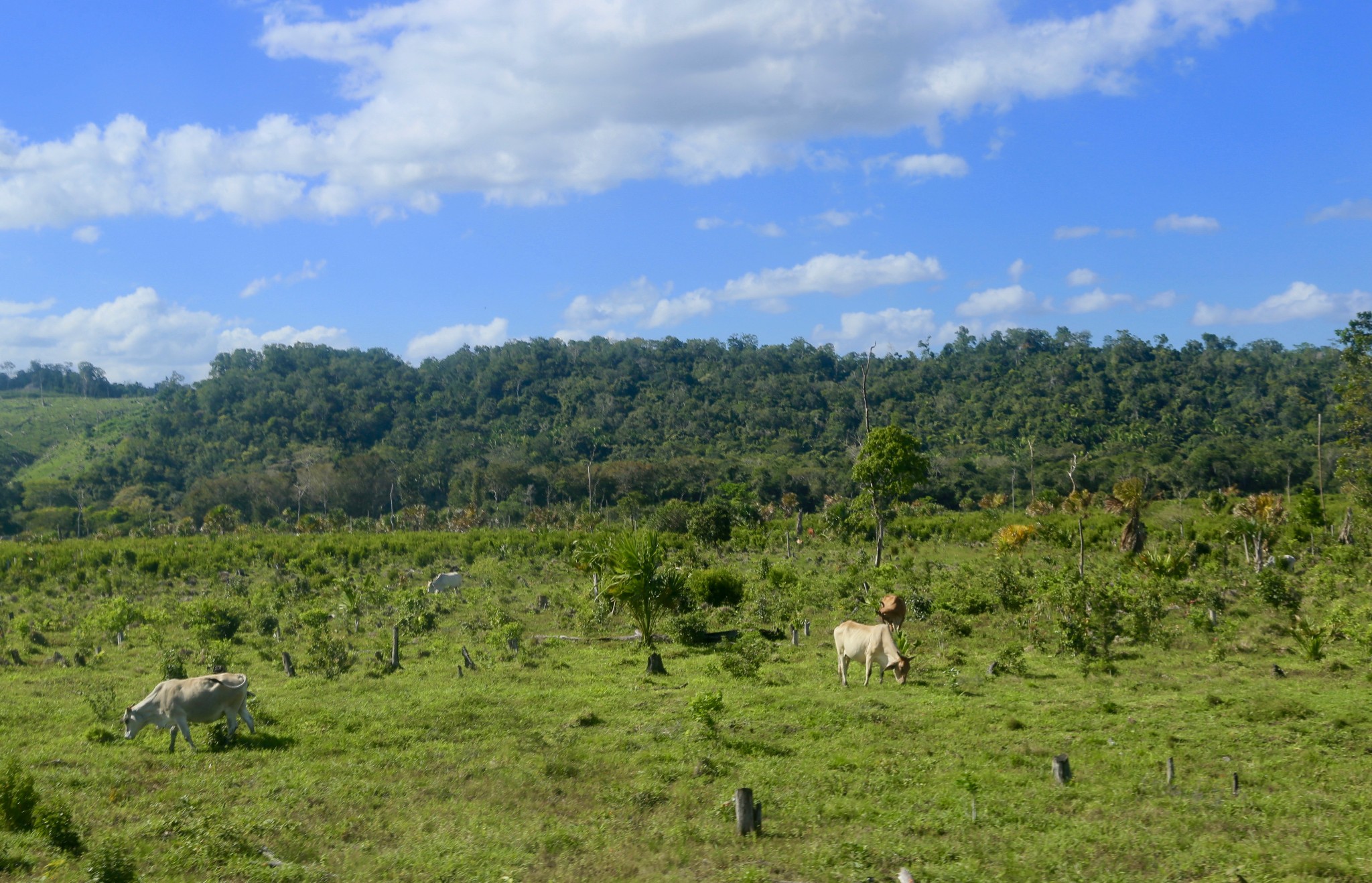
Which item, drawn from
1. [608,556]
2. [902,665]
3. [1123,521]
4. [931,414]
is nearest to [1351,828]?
[902,665]

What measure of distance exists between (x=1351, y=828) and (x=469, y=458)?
3619 inches

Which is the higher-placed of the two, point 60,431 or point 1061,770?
point 60,431

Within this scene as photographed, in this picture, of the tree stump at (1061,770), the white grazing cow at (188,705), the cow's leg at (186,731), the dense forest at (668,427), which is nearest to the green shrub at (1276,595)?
the tree stump at (1061,770)

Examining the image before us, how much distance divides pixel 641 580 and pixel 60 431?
131492 millimetres

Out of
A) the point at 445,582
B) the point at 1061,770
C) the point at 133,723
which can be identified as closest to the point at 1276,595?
the point at 1061,770

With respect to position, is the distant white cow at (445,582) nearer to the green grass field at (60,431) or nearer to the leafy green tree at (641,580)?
the leafy green tree at (641,580)

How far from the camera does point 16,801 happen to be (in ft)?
30.2

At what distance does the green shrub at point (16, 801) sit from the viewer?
29.9ft

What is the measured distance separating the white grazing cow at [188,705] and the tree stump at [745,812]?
717 centimetres

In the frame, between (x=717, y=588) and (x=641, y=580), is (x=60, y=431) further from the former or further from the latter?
(x=641, y=580)

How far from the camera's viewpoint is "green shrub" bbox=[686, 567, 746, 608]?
25.5 meters

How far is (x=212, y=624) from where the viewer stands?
2259 centimetres

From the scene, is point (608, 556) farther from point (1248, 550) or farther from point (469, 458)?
point (469, 458)

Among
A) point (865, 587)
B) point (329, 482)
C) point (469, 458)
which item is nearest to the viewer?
point (865, 587)
